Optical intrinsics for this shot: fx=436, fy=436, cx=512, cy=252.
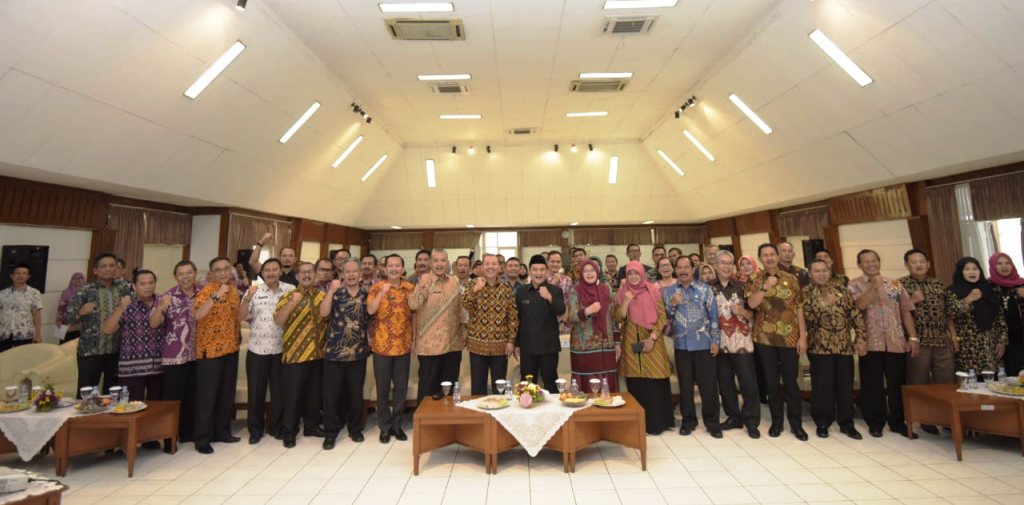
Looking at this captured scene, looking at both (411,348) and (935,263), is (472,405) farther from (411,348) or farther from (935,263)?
(935,263)

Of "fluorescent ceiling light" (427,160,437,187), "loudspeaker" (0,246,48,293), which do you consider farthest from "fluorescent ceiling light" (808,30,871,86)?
"loudspeaker" (0,246,48,293)

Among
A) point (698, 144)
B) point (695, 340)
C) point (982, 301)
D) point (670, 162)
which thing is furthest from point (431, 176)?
point (982, 301)

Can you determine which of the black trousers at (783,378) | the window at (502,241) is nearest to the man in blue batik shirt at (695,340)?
the black trousers at (783,378)

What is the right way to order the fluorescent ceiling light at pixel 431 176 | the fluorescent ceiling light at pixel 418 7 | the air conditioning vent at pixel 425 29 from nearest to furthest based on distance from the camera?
the fluorescent ceiling light at pixel 418 7 → the air conditioning vent at pixel 425 29 → the fluorescent ceiling light at pixel 431 176

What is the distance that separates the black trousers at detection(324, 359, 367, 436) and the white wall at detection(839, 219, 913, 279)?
761cm

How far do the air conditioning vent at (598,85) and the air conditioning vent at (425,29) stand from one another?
2.21 m

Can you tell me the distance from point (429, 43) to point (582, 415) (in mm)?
4479

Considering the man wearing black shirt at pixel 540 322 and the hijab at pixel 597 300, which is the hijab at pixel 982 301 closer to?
the hijab at pixel 597 300

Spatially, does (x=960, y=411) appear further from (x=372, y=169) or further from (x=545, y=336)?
(x=372, y=169)

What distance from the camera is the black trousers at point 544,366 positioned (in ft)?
12.6

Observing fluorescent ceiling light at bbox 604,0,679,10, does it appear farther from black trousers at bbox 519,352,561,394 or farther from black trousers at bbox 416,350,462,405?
black trousers at bbox 416,350,462,405

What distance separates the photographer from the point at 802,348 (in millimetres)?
3736

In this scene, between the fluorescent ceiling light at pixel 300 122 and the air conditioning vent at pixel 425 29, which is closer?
the air conditioning vent at pixel 425 29

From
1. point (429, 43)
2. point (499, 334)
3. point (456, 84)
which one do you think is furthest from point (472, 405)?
point (456, 84)
